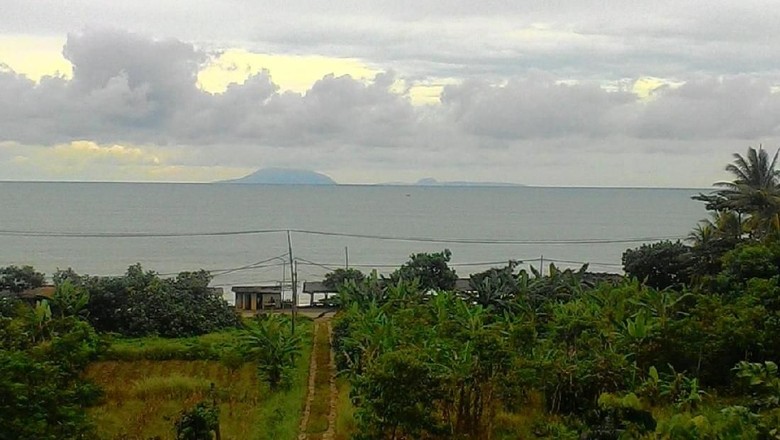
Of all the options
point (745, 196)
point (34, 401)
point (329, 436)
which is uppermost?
point (745, 196)

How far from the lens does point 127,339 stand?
24562 mm

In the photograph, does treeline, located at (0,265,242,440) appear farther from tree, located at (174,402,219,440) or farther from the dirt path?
the dirt path

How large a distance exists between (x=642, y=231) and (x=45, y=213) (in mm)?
76838

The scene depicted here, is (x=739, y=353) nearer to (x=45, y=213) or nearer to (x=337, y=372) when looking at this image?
(x=337, y=372)

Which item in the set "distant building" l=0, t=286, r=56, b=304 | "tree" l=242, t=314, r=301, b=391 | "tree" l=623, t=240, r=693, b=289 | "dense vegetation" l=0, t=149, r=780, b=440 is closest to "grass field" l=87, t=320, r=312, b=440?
"dense vegetation" l=0, t=149, r=780, b=440

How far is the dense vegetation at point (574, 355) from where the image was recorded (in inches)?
480

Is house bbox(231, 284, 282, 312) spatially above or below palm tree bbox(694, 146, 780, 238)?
below

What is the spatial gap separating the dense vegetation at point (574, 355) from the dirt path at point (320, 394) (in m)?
0.67

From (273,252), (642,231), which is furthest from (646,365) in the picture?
(642,231)

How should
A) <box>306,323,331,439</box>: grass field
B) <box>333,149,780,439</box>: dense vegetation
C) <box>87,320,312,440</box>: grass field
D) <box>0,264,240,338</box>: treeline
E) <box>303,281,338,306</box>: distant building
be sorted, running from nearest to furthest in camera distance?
<box>333,149,780,439</box>: dense vegetation → <box>87,320,312,440</box>: grass field → <box>306,323,331,439</box>: grass field → <box>0,264,240,338</box>: treeline → <box>303,281,338,306</box>: distant building

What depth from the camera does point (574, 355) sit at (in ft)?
54.6

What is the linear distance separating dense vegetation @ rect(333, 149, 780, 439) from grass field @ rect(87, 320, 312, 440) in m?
1.67

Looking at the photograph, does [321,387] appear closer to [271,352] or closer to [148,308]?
[271,352]

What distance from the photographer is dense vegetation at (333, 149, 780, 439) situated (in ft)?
40.0
